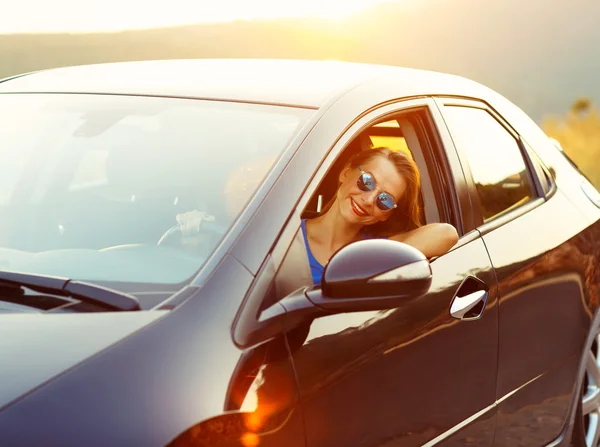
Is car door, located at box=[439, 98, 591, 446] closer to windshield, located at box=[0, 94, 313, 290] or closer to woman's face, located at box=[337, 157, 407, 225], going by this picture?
woman's face, located at box=[337, 157, 407, 225]

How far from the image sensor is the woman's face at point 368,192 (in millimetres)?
3525

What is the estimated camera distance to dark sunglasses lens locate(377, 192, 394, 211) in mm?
3523

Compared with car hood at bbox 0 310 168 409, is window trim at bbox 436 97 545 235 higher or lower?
higher

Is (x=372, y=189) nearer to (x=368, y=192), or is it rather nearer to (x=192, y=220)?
(x=368, y=192)

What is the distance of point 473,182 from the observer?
368 centimetres

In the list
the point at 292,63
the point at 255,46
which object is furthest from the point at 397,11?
the point at 292,63

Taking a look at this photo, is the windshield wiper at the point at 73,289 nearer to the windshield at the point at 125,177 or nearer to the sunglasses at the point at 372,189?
the windshield at the point at 125,177

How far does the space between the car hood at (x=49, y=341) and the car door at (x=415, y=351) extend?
41 centimetres

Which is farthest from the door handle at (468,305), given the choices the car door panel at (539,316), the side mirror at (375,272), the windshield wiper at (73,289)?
the windshield wiper at (73,289)

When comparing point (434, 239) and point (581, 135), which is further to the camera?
point (581, 135)

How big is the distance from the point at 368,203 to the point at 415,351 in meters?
0.76

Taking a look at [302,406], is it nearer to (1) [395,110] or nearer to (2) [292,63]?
(1) [395,110]

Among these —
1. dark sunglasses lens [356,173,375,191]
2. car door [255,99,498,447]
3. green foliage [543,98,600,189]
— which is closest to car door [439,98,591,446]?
car door [255,99,498,447]

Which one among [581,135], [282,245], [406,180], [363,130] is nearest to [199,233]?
[282,245]
